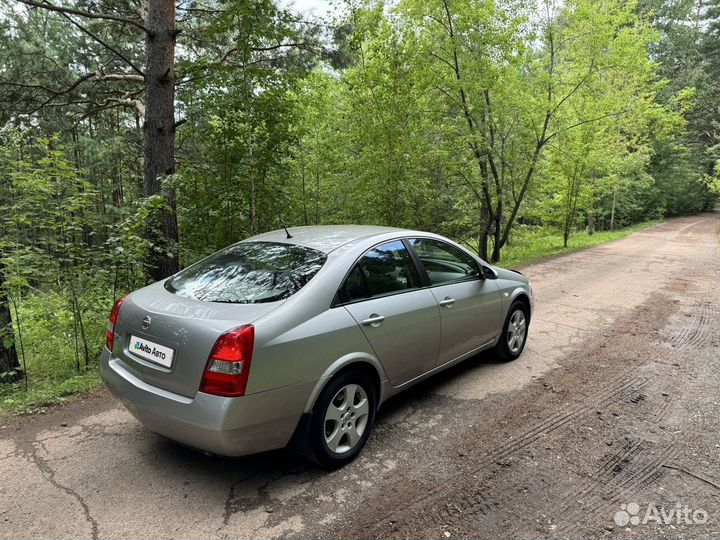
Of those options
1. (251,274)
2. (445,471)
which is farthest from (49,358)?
(445,471)

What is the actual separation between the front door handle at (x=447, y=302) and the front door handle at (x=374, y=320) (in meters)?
0.77

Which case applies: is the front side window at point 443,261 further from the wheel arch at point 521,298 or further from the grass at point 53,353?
the grass at point 53,353

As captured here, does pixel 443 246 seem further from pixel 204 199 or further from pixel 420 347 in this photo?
pixel 204 199

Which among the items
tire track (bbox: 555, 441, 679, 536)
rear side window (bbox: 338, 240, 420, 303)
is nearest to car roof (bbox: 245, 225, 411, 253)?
rear side window (bbox: 338, 240, 420, 303)

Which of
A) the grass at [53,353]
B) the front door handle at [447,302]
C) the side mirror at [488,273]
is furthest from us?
the side mirror at [488,273]

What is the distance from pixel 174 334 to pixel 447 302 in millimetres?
2165

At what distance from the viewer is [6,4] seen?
8.27 metres

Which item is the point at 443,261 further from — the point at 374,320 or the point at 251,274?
the point at 251,274

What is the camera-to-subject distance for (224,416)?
234cm

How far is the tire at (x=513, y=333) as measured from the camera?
465cm

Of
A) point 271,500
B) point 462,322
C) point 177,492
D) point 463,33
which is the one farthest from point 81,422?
point 463,33

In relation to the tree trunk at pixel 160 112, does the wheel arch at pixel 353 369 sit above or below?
below

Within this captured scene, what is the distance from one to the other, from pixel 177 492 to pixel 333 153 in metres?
8.38

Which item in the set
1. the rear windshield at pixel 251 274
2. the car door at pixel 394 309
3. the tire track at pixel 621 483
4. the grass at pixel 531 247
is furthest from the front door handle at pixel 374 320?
the grass at pixel 531 247
